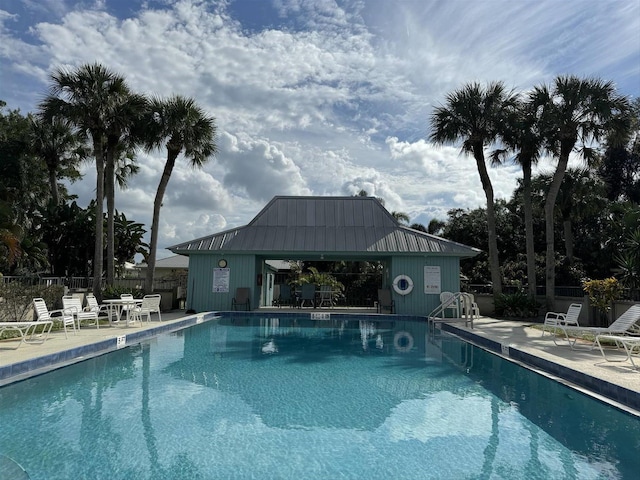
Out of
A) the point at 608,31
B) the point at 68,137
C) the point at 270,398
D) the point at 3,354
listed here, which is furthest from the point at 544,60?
the point at 68,137

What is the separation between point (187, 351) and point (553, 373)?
6.98 m

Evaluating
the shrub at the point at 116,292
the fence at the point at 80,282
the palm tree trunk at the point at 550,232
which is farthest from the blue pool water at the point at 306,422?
the palm tree trunk at the point at 550,232

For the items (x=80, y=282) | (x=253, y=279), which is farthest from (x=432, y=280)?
(x=80, y=282)

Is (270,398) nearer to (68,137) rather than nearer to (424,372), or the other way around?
(424,372)

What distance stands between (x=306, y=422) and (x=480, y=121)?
15569mm

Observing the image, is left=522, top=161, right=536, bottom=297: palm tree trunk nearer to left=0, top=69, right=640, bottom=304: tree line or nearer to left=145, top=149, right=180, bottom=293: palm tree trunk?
left=0, top=69, right=640, bottom=304: tree line

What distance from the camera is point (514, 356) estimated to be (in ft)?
28.5

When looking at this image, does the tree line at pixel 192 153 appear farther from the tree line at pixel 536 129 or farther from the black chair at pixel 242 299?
the black chair at pixel 242 299

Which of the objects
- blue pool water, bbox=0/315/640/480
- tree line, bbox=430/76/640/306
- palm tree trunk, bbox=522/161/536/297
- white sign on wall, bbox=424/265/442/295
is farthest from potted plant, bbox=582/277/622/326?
blue pool water, bbox=0/315/640/480

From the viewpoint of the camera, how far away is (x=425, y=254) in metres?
16.9

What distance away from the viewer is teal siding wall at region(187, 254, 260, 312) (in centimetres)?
1730

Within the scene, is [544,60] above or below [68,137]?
below

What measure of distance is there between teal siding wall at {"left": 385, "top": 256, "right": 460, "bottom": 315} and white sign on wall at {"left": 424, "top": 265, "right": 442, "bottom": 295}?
0.12m

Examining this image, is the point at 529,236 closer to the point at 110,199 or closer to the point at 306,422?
the point at 306,422
